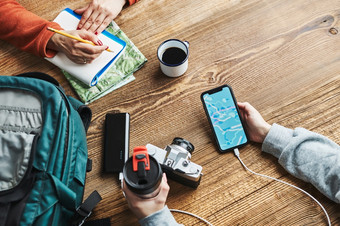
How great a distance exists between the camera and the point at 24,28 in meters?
0.93

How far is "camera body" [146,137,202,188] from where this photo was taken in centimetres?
76

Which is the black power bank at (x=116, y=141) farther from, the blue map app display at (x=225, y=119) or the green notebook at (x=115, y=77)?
the blue map app display at (x=225, y=119)

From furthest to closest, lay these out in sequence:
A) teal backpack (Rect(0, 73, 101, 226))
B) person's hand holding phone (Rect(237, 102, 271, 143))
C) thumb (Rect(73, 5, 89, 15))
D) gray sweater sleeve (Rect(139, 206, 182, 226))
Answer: thumb (Rect(73, 5, 89, 15)) < person's hand holding phone (Rect(237, 102, 271, 143)) < gray sweater sleeve (Rect(139, 206, 182, 226)) < teal backpack (Rect(0, 73, 101, 226))

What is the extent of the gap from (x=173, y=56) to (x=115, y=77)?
190mm

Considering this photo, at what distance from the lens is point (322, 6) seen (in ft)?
3.21

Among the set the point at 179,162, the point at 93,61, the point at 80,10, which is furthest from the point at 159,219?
the point at 80,10

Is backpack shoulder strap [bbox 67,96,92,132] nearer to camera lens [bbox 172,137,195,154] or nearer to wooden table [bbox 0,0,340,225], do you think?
wooden table [bbox 0,0,340,225]

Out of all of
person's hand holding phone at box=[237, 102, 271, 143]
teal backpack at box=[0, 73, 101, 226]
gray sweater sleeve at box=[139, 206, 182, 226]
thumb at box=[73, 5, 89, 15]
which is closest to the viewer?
teal backpack at box=[0, 73, 101, 226]

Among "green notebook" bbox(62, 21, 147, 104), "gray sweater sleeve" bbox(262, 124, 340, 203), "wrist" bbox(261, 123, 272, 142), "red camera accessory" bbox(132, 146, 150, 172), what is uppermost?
"green notebook" bbox(62, 21, 147, 104)

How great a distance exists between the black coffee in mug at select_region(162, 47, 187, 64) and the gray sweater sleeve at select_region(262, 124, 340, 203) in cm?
33

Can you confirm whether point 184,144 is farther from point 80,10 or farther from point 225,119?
point 80,10

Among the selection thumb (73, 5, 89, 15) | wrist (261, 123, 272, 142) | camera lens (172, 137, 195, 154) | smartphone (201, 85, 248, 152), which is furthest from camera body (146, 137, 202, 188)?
thumb (73, 5, 89, 15)

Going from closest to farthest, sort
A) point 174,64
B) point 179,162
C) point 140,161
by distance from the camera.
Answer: point 140,161, point 179,162, point 174,64

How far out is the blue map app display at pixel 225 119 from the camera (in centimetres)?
85
